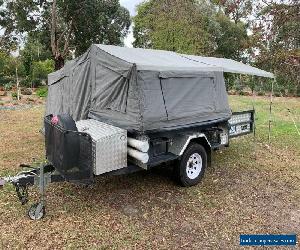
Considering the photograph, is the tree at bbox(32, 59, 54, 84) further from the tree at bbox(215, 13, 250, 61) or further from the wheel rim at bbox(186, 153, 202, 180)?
the wheel rim at bbox(186, 153, 202, 180)

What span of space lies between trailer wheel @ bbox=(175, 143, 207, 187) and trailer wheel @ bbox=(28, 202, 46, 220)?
2.49 m

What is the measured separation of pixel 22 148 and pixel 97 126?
4.12m

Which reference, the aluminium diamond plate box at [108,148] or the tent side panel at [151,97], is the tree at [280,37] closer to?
the tent side panel at [151,97]

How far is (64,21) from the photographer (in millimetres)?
26609

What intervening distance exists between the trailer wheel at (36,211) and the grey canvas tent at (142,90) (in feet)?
6.05

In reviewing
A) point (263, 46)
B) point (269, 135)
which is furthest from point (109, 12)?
point (269, 135)

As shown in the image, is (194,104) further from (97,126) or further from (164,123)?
(97,126)

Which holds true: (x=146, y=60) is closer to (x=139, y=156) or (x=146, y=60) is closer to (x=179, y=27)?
(x=139, y=156)

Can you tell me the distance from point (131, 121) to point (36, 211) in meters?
2.05

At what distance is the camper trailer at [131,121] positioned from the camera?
5.15m

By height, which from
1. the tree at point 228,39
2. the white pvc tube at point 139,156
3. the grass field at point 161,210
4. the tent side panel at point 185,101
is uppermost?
the tree at point 228,39

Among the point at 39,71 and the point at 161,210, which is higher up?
the point at 39,71

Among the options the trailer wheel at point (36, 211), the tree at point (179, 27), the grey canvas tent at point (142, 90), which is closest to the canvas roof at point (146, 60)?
the grey canvas tent at point (142, 90)

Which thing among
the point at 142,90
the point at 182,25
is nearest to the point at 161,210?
the point at 142,90
